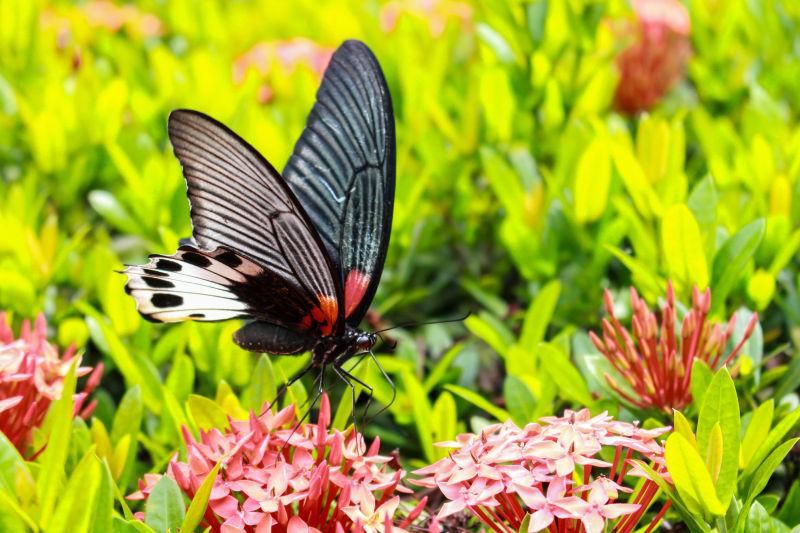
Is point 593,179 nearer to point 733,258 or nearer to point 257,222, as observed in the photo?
point 733,258

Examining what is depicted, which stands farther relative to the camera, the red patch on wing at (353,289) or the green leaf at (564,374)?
the red patch on wing at (353,289)

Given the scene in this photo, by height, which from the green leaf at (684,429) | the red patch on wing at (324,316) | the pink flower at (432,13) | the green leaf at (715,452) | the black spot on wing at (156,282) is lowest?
the green leaf at (715,452)

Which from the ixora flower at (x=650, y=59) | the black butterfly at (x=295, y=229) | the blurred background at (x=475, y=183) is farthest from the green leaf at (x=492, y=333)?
the ixora flower at (x=650, y=59)

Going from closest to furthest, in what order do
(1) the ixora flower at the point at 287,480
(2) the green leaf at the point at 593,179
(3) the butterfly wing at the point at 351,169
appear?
→ (1) the ixora flower at the point at 287,480, (3) the butterfly wing at the point at 351,169, (2) the green leaf at the point at 593,179

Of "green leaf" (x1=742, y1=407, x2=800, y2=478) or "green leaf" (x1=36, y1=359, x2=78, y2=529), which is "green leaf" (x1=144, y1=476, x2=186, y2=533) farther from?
"green leaf" (x1=742, y1=407, x2=800, y2=478)

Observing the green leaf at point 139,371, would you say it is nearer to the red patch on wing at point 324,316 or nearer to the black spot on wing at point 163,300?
the black spot on wing at point 163,300

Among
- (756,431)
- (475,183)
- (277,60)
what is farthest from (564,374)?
(277,60)

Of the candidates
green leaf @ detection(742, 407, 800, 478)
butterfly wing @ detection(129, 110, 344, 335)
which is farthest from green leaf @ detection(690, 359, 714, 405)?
butterfly wing @ detection(129, 110, 344, 335)
